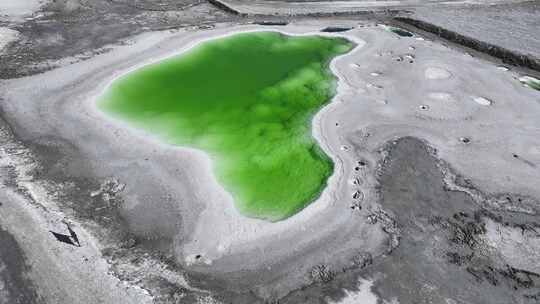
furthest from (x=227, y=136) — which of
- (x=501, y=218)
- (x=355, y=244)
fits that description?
(x=501, y=218)

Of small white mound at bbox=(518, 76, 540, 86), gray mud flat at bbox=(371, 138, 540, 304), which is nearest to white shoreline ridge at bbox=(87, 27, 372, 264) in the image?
gray mud flat at bbox=(371, 138, 540, 304)

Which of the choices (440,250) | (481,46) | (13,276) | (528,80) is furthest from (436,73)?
Result: (13,276)

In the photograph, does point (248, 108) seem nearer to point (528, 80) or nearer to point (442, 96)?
point (442, 96)

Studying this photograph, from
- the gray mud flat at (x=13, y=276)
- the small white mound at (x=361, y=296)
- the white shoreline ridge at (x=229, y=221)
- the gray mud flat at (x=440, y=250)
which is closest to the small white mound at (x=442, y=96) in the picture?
the gray mud flat at (x=440, y=250)

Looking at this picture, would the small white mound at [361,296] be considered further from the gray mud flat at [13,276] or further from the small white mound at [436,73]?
the small white mound at [436,73]

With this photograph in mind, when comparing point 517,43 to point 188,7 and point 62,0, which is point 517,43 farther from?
point 62,0
